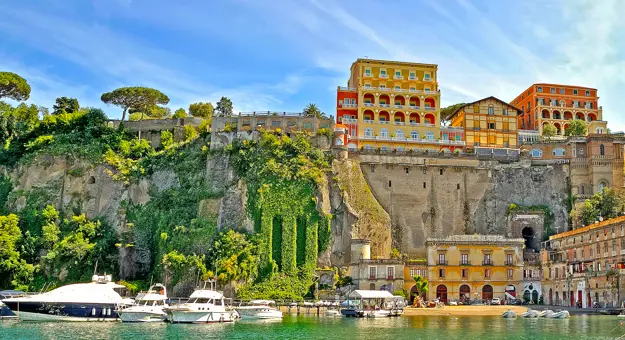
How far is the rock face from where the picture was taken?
70.1m

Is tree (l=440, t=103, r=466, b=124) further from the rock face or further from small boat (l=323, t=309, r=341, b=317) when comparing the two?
small boat (l=323, t=309, r=341, b=317)

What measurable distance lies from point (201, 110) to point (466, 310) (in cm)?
4555

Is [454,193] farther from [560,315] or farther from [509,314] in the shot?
[560,315]

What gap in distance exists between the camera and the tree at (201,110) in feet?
290

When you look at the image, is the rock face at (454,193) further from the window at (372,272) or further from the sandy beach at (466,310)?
the sandy beach at (466,310)

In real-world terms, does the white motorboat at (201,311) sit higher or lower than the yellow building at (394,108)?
lower

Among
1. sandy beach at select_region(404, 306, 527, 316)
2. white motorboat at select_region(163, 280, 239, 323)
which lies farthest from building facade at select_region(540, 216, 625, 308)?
white motorboat at select_region(163, 280, 239, 323)

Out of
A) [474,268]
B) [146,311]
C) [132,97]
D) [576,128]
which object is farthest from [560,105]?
[146,311]

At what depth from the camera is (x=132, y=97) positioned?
3147 inches

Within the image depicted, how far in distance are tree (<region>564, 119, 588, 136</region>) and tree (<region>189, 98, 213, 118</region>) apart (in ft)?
147

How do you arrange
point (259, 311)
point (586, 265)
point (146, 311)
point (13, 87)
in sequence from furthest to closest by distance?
point (13, 87) < point (586, 265) < point (259, 311) < point (146, 311)

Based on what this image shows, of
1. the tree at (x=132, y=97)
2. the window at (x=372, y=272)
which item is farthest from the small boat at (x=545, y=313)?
the tree at (x=132, y=97)

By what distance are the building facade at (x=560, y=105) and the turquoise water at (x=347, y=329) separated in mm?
43186

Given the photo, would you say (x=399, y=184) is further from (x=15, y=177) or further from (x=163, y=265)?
(x=15, y=177)
